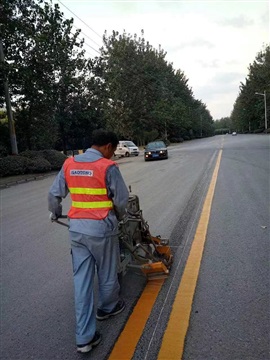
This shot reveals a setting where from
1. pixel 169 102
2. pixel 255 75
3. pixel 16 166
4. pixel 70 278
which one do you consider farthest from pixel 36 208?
pixel 255 75

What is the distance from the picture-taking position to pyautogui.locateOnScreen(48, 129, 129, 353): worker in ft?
9.13

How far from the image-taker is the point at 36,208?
376 inches

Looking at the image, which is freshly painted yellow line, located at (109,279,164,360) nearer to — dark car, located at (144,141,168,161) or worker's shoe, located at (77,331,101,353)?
worker's shoe, located at (77,331,101,353)

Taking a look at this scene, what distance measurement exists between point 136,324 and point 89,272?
65 cm

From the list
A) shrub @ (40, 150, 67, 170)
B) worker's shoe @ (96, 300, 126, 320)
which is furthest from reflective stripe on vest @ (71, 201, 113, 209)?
shrub @ (40, 150, 67, 170)

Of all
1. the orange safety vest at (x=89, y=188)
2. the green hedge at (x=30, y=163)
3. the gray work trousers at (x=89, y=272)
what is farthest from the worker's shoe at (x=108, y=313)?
the green hedge at (x=30, y=163)

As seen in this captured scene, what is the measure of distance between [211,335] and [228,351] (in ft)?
0.71

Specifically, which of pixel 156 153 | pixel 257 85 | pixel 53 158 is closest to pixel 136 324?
pixel 53 158

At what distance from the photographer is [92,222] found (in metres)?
2.83

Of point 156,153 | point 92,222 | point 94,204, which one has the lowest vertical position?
point 156,153

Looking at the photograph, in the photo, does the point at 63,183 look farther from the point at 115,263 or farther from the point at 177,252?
the point at 177,252

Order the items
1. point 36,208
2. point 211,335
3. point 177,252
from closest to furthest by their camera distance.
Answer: point 211,335, point 177,252, point 36,208

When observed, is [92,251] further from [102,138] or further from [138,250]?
[138,250]

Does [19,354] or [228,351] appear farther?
[19,354]
